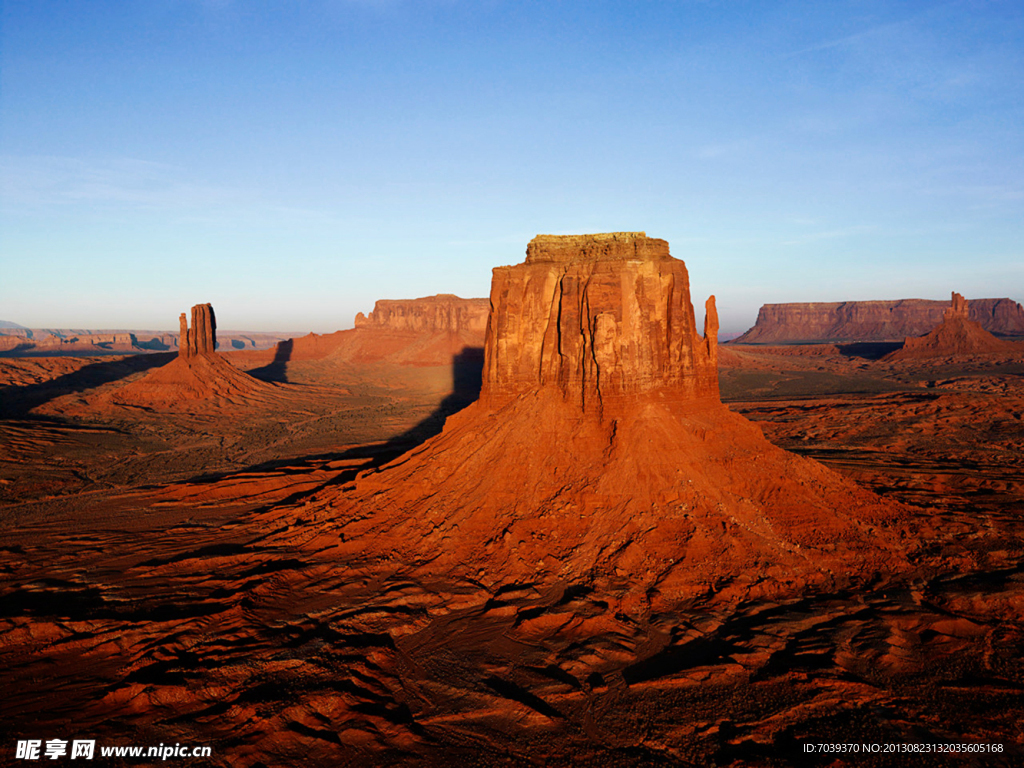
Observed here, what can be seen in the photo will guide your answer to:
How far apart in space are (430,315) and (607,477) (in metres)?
94.0

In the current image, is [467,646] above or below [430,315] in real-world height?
below

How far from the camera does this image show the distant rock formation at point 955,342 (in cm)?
8850

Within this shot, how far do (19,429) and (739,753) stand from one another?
4489cm

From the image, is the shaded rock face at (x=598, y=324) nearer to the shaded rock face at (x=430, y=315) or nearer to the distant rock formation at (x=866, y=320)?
the shaded rock face at (x=430, y=315)

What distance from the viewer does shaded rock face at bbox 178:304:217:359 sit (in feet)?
182

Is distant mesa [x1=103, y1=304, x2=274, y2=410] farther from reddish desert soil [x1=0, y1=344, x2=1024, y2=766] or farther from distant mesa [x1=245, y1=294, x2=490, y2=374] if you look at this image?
distant mesa [x1=245, y1=294, x2=490, y2=374]

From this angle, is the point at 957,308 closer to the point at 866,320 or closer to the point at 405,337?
the point at 866,320

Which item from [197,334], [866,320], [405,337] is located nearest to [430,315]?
[405,337]

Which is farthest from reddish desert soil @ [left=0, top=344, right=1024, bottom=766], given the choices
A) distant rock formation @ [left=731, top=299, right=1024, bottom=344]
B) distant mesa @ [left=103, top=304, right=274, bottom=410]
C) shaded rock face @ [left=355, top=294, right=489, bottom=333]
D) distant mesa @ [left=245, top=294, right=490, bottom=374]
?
distant rock formation @ [left=731, top=299, right=1024, bottom=344]

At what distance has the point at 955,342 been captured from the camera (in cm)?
9050

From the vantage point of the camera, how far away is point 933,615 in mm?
12453

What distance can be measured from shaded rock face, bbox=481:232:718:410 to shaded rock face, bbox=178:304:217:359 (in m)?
48.3

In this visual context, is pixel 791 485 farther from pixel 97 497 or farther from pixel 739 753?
pixel 97 497

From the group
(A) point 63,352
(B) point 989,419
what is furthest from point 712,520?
(A) point 63,352
